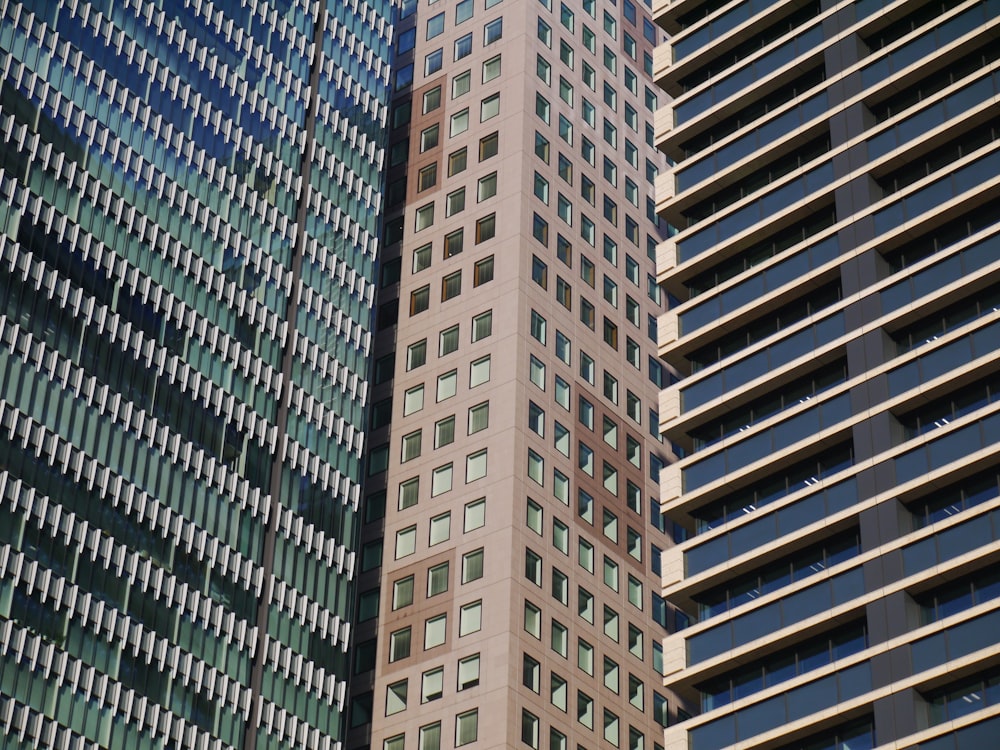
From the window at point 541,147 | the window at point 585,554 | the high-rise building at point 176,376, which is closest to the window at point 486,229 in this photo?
the window at point 541,147

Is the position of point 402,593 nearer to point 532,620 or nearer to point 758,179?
point 532,620

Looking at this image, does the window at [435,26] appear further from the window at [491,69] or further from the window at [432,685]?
the window at [432,685]

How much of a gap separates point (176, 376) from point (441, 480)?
1678cm

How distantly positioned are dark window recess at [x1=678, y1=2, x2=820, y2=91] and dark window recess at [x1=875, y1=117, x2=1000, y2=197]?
12646 mm

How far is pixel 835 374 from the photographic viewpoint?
83125 millimetres

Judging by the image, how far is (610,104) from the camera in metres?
131

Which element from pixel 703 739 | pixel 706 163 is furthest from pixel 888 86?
pixel 703 739

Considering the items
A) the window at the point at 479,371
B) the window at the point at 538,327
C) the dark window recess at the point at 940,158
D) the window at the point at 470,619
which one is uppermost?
the window at the point at 538,327

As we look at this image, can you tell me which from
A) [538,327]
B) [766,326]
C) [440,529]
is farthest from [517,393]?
[766,326]

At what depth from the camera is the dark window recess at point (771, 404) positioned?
3273 inches

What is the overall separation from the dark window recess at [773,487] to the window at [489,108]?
45.5 m

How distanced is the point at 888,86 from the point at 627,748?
39.6 metres

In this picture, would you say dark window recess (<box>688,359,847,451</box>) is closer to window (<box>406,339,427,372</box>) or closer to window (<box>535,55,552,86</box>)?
window (<box>406,339,427,372</box>)

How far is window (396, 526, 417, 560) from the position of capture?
109250mm
